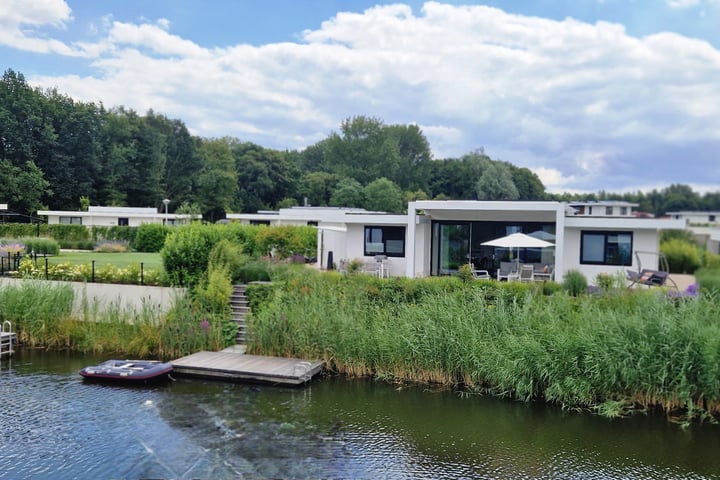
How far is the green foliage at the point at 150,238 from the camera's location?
31953mm

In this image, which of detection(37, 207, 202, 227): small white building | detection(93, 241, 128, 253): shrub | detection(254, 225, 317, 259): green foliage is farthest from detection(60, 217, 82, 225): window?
detection(254, 225, 317, 259): green foliage

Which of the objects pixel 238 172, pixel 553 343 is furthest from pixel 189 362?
pixel 238 172

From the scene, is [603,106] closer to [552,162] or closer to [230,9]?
[552,162]

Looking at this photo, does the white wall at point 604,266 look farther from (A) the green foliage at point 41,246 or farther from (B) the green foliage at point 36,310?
(A) the green foliage at point 41,246

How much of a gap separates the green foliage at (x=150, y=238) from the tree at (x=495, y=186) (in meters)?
40.4

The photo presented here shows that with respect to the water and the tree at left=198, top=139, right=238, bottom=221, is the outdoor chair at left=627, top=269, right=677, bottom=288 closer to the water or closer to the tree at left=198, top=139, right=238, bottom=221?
the water

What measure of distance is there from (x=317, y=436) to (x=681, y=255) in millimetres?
9382

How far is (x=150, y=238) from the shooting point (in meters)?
32.0

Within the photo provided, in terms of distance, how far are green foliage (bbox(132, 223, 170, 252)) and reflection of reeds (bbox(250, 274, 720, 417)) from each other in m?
18.7

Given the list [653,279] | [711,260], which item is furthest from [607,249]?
[711,260]

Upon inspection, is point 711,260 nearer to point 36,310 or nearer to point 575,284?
point 575,284

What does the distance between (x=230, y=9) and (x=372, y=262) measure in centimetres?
986

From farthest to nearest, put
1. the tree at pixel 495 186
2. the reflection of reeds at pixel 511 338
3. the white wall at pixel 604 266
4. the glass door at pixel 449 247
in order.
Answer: the tree at pixel 495 186
the glass door at pixel 449 247
the white wall at pixel 604 266
the reflection of reeds at pixel 511 338

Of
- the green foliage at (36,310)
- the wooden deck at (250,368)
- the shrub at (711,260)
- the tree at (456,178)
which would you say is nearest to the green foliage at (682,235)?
the shrub at (711,260)
